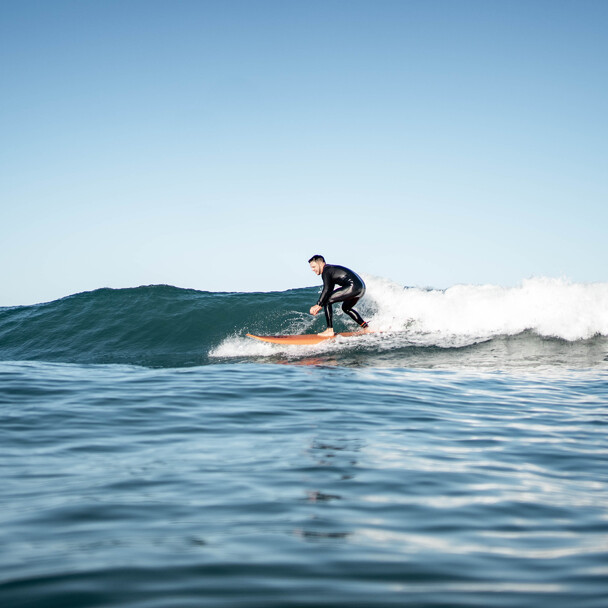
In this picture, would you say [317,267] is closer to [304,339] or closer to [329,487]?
[304,339]

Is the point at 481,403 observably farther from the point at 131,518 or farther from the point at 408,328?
the point at 408,328

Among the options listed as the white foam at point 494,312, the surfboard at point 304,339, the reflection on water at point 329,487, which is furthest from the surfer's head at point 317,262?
the reflection on water at point 329,487

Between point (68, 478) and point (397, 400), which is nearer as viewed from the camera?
point (68, 478)

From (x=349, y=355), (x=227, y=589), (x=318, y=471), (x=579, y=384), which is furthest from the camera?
(x=349, y=355)

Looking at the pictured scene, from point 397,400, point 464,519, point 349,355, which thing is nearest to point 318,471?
→ point 464,519

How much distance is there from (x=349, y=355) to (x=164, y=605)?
10.9m

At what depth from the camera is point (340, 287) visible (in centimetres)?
1415

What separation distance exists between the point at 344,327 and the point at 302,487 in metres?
14.5

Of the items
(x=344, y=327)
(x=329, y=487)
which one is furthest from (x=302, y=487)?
(x=344, y=327)

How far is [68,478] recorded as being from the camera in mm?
3777

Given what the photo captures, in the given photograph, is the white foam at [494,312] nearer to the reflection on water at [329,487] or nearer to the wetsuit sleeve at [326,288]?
the wetsuit sleeve at [326,288]

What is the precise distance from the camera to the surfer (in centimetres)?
1332

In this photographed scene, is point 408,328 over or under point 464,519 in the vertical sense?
over

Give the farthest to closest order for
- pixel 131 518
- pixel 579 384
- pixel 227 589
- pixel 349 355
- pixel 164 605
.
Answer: pixel 349 355 < pixel 579 384 < pixel 131 518 < pixel 227 589 < pixel 164 605
